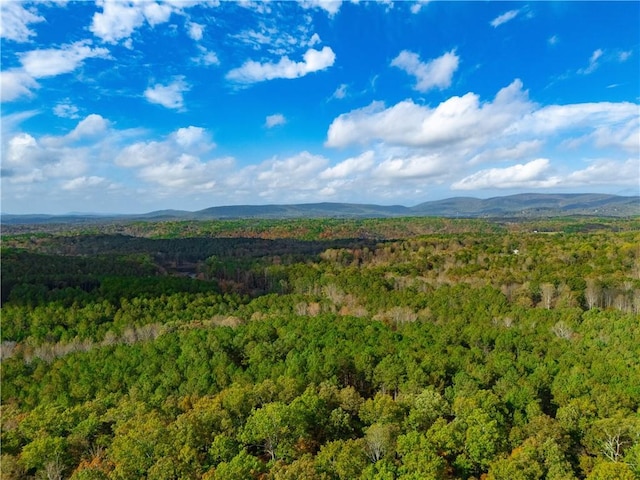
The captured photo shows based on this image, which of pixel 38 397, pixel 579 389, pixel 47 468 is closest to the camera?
pixel 47 468

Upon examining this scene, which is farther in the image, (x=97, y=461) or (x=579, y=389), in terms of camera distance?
(x=579, y=389)

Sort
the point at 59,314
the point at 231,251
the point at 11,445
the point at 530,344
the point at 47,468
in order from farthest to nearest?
1. the point at 231,251
2. the point at 59,314
3. the point at 530,344
4. the point at 11,445
5. the point at 47,468

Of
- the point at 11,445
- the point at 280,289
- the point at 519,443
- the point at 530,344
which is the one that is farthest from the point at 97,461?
the point at 280,289

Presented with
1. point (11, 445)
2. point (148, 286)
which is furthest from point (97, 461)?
point (148, 286)

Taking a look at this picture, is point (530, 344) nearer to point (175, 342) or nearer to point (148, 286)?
point (175, 342)

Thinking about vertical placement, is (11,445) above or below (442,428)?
below

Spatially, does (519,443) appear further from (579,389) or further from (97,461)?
(97,461)
